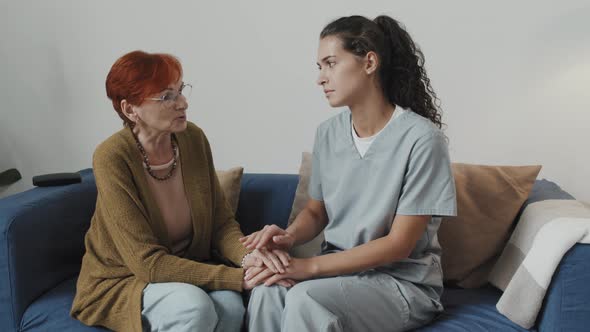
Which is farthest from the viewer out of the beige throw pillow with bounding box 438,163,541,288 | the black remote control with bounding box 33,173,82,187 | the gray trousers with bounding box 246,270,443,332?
the black remote control with bounding box 33,173,82,187

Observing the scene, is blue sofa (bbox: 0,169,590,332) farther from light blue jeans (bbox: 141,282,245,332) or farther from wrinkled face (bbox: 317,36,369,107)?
wrinkled face (bbox: 317,36,369,107)

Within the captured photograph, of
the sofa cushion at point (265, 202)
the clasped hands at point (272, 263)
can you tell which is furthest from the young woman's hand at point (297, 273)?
the sofa cushion at point (265, 202)

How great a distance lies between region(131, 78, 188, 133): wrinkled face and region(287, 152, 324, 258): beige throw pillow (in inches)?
18.6

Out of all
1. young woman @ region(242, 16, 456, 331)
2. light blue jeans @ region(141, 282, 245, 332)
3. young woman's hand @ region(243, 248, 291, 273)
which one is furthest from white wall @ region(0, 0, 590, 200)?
light blue jeans @ region(141, 282, 245, 332)

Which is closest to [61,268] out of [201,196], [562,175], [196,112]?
[201,196]

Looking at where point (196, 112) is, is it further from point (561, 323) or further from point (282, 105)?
point (561, 323)

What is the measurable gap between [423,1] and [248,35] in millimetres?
667

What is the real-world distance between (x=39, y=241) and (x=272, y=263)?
Result: 70 cm

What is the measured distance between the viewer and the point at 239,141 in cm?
252

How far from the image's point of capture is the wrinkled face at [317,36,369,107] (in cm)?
161

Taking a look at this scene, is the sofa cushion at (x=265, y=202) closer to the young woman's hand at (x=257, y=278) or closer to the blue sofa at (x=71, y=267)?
the blue sofa at (x=71, y=267)

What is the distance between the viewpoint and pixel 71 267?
1935 millimetres

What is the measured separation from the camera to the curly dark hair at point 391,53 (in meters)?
1.61

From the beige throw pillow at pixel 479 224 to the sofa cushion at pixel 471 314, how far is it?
0.06m
